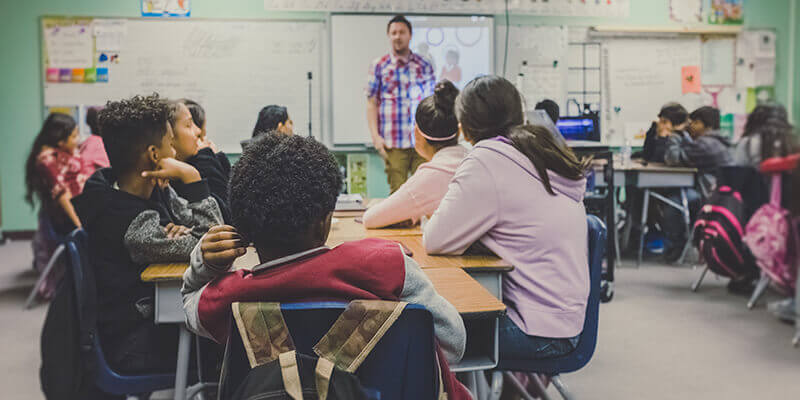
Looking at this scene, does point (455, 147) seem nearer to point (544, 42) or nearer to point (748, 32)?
point (748, 32)

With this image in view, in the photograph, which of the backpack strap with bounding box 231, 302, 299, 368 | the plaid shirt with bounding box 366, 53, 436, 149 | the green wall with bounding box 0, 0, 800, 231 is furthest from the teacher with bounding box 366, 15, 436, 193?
the backpack strap with bounding box 231, 302, 299, 368

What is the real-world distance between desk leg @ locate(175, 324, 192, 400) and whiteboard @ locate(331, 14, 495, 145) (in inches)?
163

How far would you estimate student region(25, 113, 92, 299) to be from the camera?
11.6ft

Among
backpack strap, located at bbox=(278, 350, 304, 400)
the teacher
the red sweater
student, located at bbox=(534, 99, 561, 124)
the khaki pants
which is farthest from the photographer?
the teacher

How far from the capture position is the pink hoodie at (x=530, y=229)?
1553 millimetres

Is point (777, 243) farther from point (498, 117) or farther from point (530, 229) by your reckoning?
point (498, 117)

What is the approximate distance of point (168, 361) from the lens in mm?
1537

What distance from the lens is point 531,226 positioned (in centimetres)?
157

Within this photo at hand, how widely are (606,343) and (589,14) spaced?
3926 millimetres

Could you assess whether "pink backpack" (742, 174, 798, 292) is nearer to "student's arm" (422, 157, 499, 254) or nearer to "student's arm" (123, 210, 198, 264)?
"student's arm" (422, 157, 499, 254)

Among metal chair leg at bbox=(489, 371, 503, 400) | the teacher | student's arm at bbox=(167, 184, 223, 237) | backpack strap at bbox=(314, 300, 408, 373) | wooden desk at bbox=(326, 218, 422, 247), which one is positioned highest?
the teacher

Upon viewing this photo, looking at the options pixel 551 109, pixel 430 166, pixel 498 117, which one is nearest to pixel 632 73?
pixel 551 109

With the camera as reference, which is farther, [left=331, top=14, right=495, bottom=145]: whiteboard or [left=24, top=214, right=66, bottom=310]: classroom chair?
[left=331, top=14, right=495, bottom=145]: whiteboard

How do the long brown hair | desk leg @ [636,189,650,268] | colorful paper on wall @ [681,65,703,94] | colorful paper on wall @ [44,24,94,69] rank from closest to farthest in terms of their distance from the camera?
colorful paper on wall @ [681,65,703,94] < the long brown hair < desk leg @ [636,189,650,268] < colorful paper on wall @ [44,24,94,69]
